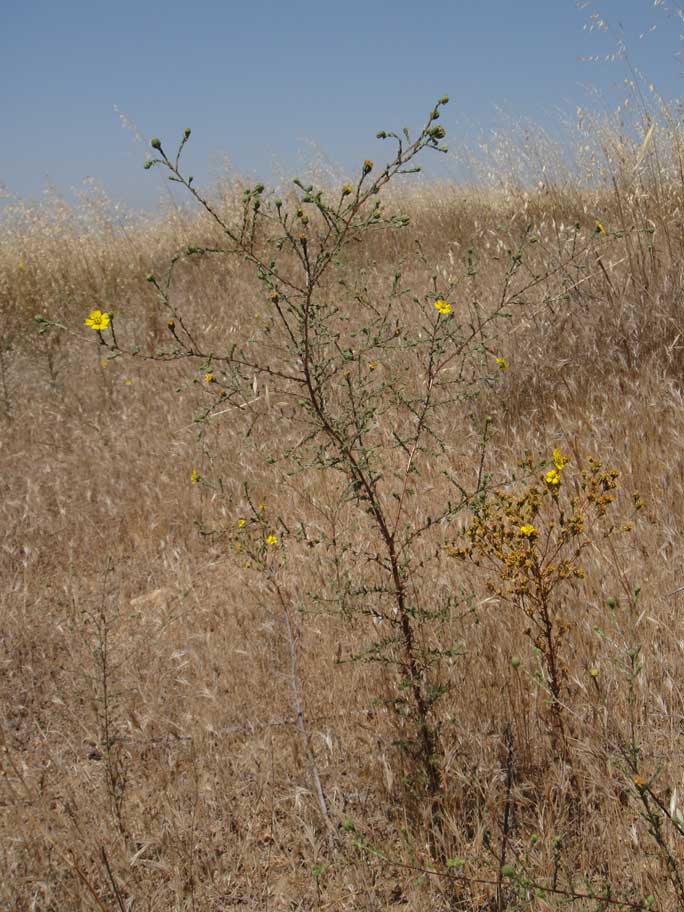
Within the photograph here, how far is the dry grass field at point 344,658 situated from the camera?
158 centimetres

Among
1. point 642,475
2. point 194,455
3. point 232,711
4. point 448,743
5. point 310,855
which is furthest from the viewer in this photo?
point 194,455

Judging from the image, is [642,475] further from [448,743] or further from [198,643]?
[198,643]

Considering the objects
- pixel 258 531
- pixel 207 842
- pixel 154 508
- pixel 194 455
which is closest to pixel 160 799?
pixel 207 842

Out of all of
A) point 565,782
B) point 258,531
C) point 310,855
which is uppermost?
point 258,531

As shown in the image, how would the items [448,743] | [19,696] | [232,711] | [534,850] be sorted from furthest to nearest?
1. [19,696]
2. [232,711]
3. [448,743]
4. [534,850]

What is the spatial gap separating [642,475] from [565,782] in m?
1.44

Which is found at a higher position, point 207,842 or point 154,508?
point 154,508

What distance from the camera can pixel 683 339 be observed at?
3420mm

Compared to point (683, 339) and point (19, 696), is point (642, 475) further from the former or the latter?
point (19, 696)

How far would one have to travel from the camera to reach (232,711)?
218 centimetres

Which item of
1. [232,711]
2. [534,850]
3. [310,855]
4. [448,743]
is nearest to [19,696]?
[232,711]

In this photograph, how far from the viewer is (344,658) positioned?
2.30m

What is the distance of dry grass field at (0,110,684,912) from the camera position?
158 cm

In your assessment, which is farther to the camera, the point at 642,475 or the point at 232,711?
the point at 642,475
